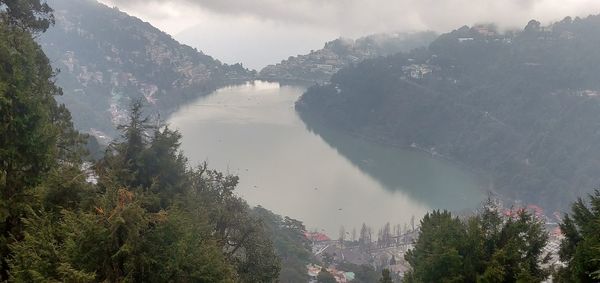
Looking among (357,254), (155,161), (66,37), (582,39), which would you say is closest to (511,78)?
(582,39)

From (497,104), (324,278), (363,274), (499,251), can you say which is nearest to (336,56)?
(497,104)

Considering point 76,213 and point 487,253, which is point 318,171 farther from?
point 76,213

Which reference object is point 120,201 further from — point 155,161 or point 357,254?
point 357,254

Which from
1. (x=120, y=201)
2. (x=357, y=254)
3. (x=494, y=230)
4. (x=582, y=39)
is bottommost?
(x=357, y=254)

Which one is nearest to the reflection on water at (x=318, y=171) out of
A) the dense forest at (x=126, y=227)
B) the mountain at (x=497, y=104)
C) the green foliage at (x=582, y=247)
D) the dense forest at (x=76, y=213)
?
the mountain at (x=497, y=104)

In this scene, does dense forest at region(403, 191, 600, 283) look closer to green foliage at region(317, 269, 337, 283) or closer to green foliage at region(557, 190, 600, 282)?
green foliage at region(557, 190, 600, 282)

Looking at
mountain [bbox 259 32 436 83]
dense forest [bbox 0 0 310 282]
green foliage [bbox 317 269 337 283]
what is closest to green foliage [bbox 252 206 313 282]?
green foliage [bbox 317 269 337 283]

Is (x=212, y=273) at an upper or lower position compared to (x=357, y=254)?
upper

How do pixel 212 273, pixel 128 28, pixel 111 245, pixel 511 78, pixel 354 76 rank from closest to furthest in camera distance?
1. pixel 111 245
2. pixel 212 273
3. pixel 511 78
4. pixel 354 76
5. pixel 128 28
